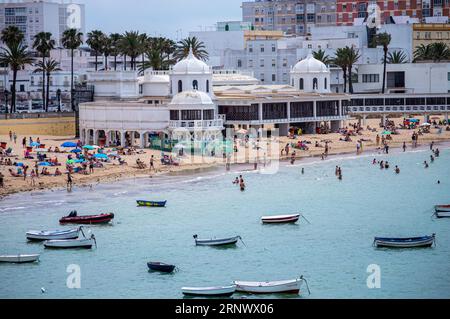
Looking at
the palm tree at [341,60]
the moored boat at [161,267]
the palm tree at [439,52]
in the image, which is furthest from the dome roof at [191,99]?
the palm tree at [439,52]

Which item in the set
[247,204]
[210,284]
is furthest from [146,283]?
[247,204]

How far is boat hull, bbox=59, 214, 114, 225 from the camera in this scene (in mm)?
75812

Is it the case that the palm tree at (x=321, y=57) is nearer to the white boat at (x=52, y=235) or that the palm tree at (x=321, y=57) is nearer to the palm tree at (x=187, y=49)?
the palm tree at (x=187, y=49)

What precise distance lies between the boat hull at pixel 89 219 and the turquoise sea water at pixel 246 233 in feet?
2.43

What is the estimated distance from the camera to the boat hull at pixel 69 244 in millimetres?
69688

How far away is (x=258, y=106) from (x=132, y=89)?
17.1m

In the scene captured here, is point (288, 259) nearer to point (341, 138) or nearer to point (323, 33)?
point (341, 138)

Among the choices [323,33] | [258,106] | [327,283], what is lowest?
[327,283]

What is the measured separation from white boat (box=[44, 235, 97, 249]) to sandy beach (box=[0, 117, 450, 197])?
1866 cm

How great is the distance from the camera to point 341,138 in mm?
125312

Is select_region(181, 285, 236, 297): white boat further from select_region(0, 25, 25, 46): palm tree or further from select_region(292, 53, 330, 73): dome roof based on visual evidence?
select_region(0, 25, 25, 46): palm tree

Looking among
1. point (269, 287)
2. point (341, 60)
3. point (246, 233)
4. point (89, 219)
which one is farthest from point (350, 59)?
point (269, 287)

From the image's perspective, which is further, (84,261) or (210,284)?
(84,261)

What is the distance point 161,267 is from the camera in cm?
6312
